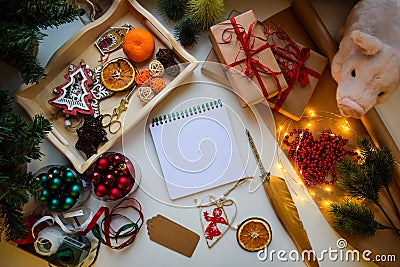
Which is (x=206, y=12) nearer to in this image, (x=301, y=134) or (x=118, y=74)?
(x=118, y=74)

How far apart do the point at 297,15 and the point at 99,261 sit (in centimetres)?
79

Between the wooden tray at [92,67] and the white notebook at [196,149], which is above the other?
the wooden tray at [92,67]

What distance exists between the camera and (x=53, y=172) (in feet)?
3.57

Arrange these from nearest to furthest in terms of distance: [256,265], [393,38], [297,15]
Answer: [393,38] → [256,265] → [297,15]

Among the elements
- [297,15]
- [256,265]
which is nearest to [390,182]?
[256,265]

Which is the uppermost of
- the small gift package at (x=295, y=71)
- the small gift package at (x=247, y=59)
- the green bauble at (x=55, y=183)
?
the green bauble at (x=55, y=183)

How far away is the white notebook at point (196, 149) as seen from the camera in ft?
3.84

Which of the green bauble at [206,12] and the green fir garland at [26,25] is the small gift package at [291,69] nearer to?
the green bauble at [206,12]

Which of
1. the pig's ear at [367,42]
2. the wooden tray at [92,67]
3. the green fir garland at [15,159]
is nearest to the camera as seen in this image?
the green fir garland at [15,159]

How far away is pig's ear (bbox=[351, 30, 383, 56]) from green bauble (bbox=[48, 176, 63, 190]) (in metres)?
0.71

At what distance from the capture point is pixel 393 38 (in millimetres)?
1038

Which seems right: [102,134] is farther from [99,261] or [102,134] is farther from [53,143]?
[99,261]

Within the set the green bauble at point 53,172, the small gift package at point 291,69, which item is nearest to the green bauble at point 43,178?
the green bauble at point 53,172

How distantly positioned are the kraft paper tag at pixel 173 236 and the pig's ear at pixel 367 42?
57 centimetres
